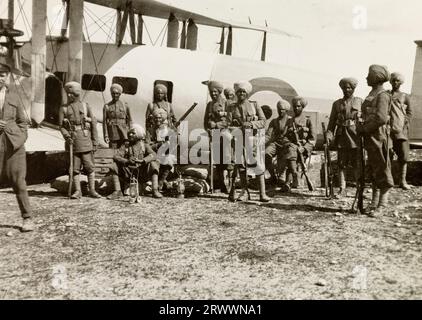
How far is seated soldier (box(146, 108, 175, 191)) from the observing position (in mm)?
8406

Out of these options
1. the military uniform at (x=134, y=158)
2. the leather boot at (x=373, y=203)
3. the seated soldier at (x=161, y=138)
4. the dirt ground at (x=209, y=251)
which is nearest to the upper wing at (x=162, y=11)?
the seated soldier at (x=161, y=138)

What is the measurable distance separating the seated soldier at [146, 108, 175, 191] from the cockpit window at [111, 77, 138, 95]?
9.20 feet

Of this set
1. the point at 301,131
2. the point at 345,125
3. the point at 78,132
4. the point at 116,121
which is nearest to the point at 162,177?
the point at 116,121

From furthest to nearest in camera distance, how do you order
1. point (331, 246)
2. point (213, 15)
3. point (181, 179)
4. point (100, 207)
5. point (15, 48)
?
point (213, 15), point (15, 48), point (181, 179), point (100, 207), point (331, 246)

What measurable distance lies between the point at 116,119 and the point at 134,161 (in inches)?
42.9

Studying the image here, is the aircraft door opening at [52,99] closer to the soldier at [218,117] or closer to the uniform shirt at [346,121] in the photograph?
the soldier at [218,117]

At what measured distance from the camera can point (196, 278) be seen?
4363mm

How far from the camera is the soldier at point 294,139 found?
8930mm

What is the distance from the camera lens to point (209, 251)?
203 inches

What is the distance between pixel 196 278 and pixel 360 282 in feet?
4.91

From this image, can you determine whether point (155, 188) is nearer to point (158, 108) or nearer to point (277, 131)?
point (158, 108)

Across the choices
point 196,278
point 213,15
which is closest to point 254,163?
point 196,278
